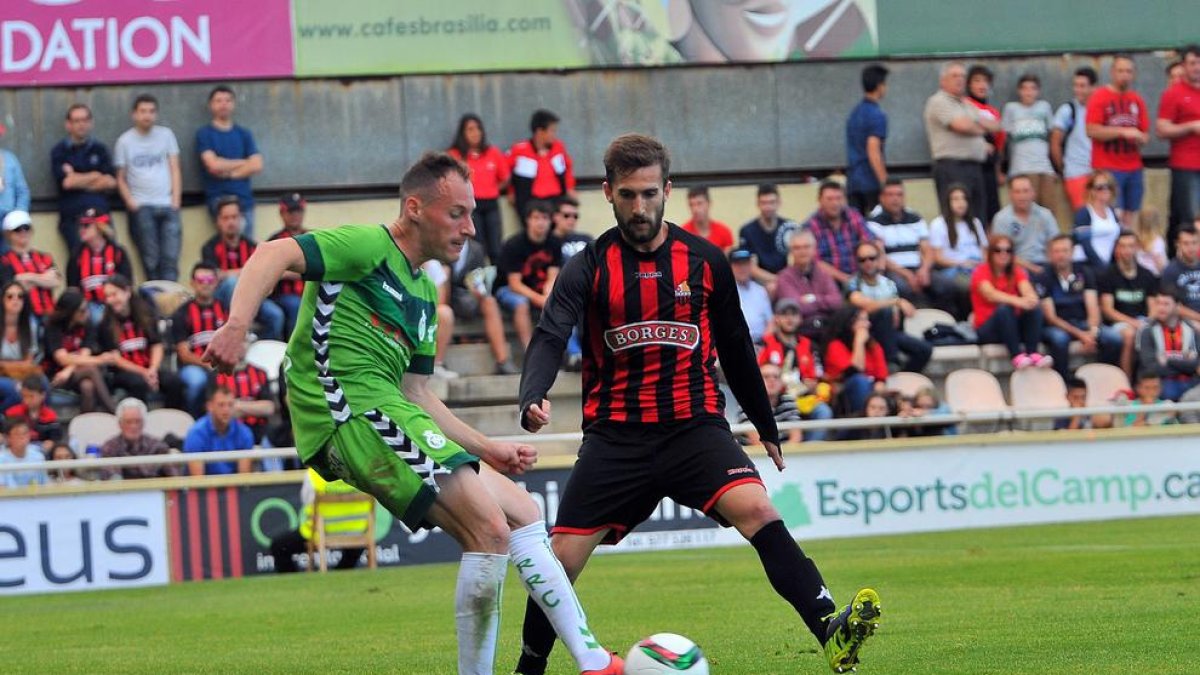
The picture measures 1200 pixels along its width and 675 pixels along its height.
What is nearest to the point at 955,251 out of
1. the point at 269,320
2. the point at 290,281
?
the point at 290,281

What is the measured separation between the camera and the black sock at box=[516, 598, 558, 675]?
756 cm

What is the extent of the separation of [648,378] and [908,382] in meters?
11.8

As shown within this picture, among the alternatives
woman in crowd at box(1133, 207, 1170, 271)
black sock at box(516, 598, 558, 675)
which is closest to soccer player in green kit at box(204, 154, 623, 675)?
black sock at box(516, 598, 558, 675)

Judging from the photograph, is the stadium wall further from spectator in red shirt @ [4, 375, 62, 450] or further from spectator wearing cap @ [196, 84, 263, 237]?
spectator wearing cap @ [196, 84, 263, 237]

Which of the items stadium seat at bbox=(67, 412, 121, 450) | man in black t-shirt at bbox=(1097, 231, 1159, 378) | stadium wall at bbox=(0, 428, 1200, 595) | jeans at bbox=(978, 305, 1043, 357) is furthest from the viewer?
man in black t-shirt at bbox=(1097, 231, 1159, 378)

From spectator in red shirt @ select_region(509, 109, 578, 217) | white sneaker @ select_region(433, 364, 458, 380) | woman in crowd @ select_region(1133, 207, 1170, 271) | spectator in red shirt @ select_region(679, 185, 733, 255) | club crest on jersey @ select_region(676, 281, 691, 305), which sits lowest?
white sneaker @ select_region(433, 364, 458, 380)

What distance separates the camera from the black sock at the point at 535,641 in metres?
7.56

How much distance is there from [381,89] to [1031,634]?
46.3 ft

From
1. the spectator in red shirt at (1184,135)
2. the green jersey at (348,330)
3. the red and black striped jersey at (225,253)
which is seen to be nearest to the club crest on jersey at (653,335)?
the green jersey at (348,330)

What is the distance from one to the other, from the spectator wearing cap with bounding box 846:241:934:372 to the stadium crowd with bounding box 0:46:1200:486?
0.08ft

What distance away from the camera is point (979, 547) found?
1548 centimetres

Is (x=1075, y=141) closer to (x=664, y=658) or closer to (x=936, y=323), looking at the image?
(x=936, y=323)

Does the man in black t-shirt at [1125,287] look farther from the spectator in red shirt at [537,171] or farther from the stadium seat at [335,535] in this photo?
the stadium seat at [335,535]

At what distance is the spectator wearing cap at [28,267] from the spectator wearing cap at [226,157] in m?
2.21
